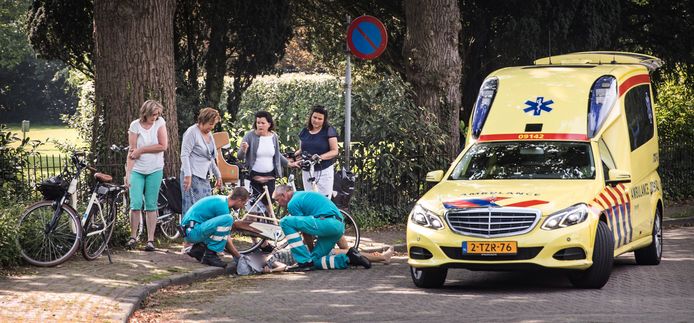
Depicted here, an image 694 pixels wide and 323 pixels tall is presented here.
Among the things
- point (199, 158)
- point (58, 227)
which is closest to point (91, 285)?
point (58, 227)

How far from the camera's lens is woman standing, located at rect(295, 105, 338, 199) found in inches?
632

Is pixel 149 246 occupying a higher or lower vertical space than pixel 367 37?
lower

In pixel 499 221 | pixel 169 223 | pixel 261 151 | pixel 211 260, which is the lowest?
pixel 211 260

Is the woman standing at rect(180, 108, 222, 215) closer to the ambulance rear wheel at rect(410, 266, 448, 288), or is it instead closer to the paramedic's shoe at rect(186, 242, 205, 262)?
the paramedic's shoe at rect(186, 242, 205, 262)

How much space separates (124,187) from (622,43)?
14179 mm

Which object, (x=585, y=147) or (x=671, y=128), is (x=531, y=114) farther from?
(x=671, y=128)

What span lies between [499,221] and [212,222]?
138 inches

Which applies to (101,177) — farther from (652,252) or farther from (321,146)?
(652,252)

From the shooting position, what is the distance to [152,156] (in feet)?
48.0

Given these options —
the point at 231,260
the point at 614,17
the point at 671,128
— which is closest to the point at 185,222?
the point at 231,260

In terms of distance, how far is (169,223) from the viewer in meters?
15.9

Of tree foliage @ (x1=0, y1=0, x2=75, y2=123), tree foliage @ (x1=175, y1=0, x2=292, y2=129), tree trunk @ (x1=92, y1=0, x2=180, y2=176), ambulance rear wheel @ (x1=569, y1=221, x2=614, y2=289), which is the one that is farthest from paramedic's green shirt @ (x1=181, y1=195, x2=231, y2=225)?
tree foliage @ (x1=0, y1=0, x2=75, y2=123)

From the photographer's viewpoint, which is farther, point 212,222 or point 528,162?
point 212,222

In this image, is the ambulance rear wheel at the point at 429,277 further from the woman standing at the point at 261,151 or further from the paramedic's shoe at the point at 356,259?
the woman standing at the point at 261,151
